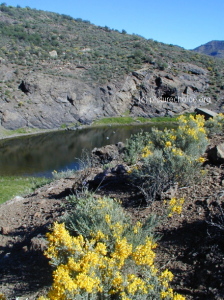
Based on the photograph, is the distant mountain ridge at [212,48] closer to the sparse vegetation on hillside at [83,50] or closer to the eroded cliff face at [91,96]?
the sparse vegetation on hillside at [83,50]

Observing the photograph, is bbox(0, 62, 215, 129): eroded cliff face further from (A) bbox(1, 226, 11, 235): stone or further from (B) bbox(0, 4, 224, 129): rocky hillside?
(A) bbox(1, 226, 11, 235): stone

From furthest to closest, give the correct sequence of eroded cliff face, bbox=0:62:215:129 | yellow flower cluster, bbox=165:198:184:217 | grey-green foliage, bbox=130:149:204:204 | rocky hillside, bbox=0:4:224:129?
rocky hillside, bbox=0:4:224:129
eroded cliff face, bbox=0:62:215:129
grey-green foliage, bbox=130:149:204:204
yellow flower cluster, bbox=165:198:184:217

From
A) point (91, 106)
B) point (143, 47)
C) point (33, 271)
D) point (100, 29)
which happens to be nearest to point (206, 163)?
point (33, 271)

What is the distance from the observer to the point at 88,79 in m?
41.5

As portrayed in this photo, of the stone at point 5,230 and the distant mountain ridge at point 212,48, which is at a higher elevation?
the distant mountain ridge at point 212,48

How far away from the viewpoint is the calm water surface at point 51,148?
66.5ft

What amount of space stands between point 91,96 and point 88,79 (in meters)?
3.10

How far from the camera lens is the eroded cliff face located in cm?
3503

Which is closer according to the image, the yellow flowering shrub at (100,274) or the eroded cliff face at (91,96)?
the yellow flowering shrub at (100,274)

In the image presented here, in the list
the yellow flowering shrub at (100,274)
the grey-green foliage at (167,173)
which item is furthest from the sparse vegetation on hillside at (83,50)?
the yellow flowering shrub at (100,274)

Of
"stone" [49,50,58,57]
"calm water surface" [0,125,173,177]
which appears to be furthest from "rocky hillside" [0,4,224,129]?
"calm water surface" [0,125,173,177]

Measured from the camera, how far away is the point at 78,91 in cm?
3925

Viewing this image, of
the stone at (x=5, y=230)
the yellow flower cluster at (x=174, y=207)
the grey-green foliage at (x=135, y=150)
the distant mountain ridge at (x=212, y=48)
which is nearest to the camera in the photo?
the yellow flower cluster at (x=174, y=207)

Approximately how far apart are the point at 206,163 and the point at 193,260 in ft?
11.1
